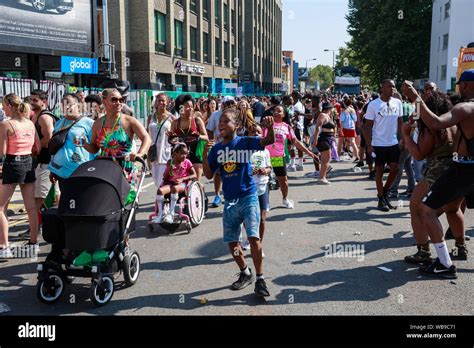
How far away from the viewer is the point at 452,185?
5023 mm

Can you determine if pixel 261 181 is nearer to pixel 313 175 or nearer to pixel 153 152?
pixel 153 152

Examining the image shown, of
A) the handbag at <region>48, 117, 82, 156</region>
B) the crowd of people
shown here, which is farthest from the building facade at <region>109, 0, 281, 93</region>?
the handbag at <region>48, 117, 82, 156</region>

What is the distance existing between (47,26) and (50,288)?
1893cm

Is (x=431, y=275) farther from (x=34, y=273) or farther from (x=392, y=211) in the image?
(x=34, y=273)

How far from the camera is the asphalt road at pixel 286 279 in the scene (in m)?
4.55

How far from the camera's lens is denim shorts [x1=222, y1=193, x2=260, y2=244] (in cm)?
481

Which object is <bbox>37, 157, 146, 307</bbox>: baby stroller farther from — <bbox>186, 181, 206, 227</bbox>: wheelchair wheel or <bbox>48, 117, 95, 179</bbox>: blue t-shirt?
<bbox>186, 181, 206, 227</bbox>: wheelchair wheel

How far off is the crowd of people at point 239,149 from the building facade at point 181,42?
A: 19674mm

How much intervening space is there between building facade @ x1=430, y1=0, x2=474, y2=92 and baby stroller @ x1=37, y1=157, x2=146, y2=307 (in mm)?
40691

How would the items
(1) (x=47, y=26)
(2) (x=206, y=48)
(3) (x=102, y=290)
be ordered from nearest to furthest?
(3) (x=102, y=290) → (1) (x=47, y=26) → (2) (x=206, y=48)

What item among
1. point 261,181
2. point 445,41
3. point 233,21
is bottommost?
point 261,181

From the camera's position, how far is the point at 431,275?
5297 mm

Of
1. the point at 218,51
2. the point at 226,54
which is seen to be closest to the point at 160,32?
the point at 218,51
